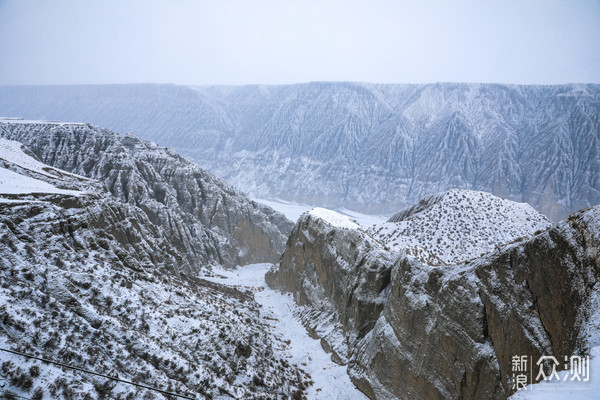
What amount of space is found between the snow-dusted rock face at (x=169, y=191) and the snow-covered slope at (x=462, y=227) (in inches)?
1111

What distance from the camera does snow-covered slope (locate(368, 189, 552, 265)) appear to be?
3925 centimetres

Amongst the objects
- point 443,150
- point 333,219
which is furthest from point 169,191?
point 443,150

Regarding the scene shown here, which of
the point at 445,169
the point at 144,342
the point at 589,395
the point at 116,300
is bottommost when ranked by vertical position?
the point at 445,169

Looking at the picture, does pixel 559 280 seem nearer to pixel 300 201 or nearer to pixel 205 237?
pixel 205 237

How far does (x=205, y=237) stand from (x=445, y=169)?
423ft

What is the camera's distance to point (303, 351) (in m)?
28.5

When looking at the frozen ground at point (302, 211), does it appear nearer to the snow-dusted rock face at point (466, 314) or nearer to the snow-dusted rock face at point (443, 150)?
the snow-dusted rock face at point (443, 150)

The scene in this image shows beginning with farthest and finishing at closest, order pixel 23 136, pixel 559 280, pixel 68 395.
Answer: pixel 23 136 < pixel 559 280 < pixel 68 395

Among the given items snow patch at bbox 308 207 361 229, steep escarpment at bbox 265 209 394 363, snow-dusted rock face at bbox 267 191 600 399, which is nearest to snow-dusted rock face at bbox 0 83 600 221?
snow patch at bbox 308 207 361 229

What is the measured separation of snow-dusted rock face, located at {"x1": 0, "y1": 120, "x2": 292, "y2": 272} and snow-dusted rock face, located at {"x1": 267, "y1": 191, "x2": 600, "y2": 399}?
27.2 metres

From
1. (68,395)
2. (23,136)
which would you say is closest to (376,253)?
(68,395)

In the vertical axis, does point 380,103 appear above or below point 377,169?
above

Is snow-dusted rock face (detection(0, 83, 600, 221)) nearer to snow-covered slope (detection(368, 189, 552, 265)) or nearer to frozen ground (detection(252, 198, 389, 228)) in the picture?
frozen ground (detection(252, 198, 389, 228))

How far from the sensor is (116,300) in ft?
62.6
